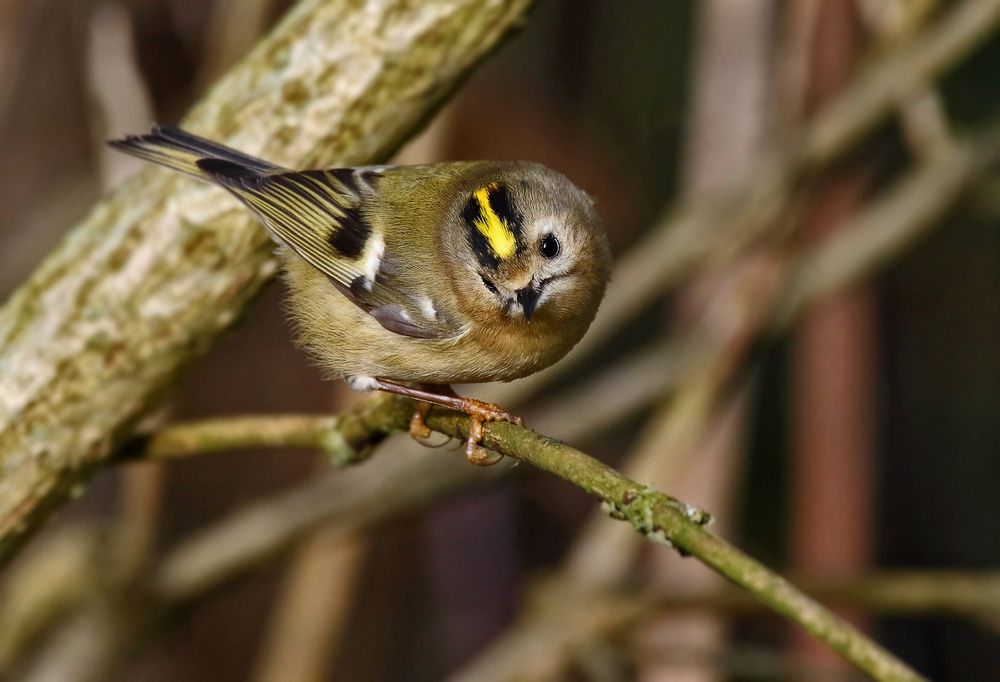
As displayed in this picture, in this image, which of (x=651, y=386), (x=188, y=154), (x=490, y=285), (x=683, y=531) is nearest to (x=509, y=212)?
(x=490, y=285)

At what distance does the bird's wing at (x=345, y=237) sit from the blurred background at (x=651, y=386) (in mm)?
220

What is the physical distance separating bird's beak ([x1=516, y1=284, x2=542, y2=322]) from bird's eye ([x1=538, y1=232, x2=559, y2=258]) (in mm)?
69

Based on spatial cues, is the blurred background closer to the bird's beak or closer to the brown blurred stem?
the brown blurred stem

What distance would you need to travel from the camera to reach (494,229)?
7.65ft

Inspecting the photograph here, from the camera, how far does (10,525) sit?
7.27 feet

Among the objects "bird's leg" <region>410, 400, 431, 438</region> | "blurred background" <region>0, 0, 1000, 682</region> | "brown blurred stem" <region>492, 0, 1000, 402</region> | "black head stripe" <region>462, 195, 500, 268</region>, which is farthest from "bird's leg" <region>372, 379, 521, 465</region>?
"brown blurred stem" <region>492, 0, 1000, 402</region>

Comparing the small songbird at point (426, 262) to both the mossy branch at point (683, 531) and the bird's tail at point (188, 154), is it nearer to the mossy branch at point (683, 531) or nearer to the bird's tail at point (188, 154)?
the bird's tail at point (188, 154)

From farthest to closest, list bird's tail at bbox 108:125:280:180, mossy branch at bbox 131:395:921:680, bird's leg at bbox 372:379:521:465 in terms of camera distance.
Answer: bird's tail at bbox 108:125:280:180, bird's leg at bbox 372:379:521:465, mossy branch at bbox 131:395:921:680

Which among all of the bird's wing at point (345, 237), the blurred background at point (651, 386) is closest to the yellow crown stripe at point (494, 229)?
the bird's wing at point (345, 237)

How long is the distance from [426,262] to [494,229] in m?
0.31

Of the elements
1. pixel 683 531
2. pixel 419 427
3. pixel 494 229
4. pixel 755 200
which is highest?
pixel 755 200

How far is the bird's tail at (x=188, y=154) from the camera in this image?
225cm

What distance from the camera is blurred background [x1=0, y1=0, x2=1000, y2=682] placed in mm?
3412

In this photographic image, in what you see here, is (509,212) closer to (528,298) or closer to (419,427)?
(528,298)
